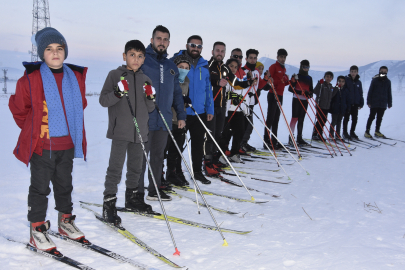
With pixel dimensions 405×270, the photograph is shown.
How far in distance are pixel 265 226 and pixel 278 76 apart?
5.15 meters

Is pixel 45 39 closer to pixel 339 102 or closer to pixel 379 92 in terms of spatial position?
pixel 339 102

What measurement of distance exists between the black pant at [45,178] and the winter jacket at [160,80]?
117 cm

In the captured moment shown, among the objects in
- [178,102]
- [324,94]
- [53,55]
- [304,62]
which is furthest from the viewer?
[324,94]

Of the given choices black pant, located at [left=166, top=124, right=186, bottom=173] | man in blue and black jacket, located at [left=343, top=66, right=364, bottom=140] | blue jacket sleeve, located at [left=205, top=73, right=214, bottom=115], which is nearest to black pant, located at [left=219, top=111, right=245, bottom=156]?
blue jacket sleeve, located at [left=205, top=73, right=214, bottom=115]

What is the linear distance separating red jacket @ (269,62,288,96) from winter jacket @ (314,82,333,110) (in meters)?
1.65

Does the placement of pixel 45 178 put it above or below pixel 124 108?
below

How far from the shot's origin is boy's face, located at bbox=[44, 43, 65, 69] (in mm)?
2453

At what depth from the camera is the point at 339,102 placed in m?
9.03

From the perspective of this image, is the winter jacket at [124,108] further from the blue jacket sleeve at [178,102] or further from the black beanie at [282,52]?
the black beanie at [282,52]

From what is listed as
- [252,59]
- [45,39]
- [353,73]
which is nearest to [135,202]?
[45,39]

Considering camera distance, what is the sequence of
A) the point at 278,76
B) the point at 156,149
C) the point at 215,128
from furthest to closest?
the point at 278,76 < the point at 215,128 < the point at 156,149

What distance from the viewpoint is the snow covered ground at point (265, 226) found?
94.7 inches

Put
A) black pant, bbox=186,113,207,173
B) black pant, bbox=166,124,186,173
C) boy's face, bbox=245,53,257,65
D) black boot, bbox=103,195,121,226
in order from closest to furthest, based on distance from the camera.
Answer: black boot, bbox=103,195,121,226
black pant, bbox=166,124,186,173
black pant, bbox=186,113,207,173
boy's face, bbox=245,53,257,65

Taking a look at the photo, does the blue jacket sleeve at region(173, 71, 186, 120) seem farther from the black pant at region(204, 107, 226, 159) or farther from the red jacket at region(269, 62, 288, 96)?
the red jacket at region(269, 62, 288, 96)
